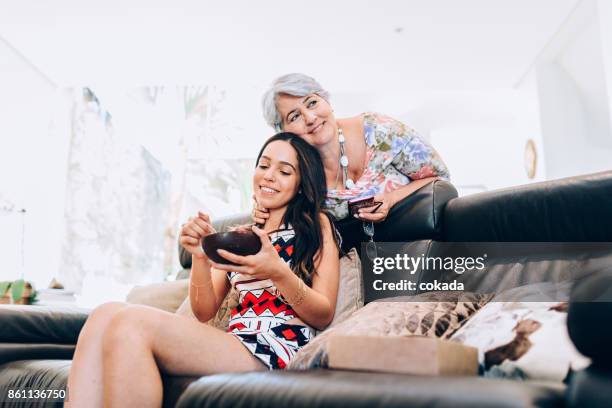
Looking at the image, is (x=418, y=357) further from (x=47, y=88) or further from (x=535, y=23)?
(x=47, y=88)

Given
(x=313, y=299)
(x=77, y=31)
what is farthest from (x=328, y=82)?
(x=313, y=299)

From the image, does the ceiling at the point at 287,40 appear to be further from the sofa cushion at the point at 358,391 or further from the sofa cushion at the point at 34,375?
the sofa cushion at the point at 358,391

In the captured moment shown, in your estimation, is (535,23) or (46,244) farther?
(46,244)

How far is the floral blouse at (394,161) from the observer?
6.29ft

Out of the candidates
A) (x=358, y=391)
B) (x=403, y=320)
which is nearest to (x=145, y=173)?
(x=403, y=320)

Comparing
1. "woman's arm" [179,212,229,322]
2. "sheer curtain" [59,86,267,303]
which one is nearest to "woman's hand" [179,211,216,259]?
"woman's arm" [179,212,229,322]

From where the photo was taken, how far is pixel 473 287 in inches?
62.7

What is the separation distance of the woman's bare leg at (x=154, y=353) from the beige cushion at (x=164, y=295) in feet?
3.34

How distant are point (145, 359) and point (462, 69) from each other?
5.08 metres

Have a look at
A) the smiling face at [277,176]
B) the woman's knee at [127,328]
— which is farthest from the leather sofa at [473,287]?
the smiling face at [277,176]

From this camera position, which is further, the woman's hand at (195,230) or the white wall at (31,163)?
the white wall at (31,163)

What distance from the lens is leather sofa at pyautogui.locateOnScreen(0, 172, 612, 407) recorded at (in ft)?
2.43

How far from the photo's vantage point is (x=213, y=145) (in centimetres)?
624

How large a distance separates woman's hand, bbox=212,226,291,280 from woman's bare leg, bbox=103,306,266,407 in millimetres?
171
